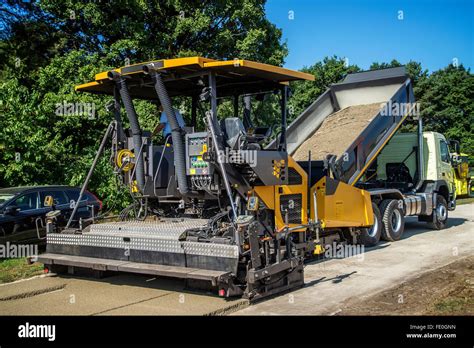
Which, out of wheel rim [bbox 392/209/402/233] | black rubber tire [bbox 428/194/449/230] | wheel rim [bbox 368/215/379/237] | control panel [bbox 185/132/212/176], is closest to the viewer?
control panel [bbox 185/132/212/176]

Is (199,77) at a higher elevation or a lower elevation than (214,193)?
higher

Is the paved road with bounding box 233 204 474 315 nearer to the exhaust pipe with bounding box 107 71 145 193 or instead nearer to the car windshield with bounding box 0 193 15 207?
the exhaust pipe with bounding box 107 71 145 193

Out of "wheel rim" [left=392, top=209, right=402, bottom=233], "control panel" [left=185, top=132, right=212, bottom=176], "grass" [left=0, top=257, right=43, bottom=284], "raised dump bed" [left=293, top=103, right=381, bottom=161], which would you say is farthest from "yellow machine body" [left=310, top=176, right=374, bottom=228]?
"grass" [left=0, top=257, right=43, bottom=284]

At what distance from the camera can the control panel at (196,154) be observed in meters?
7.55

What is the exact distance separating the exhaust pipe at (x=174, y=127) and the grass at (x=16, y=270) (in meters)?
3.42

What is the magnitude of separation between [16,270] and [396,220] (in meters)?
8.65

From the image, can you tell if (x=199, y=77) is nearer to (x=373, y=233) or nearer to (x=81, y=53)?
(x=373, y=233)

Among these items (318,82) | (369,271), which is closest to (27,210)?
(369,271)

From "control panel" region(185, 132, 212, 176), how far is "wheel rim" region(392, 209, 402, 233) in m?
6.88

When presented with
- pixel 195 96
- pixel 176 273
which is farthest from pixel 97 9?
pixel 176 273

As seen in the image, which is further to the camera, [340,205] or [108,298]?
[340,205]

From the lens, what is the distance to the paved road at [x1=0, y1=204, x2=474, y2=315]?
21.8ft

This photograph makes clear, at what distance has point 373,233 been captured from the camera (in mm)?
12062
